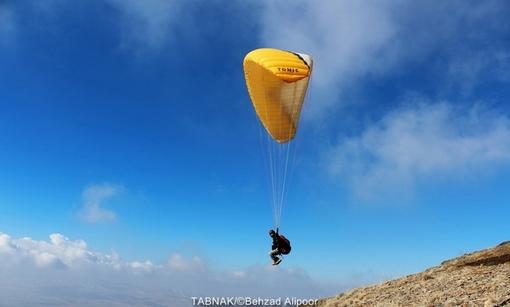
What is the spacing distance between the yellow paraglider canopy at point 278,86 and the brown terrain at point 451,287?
10.3 m

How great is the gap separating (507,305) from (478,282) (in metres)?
3.65

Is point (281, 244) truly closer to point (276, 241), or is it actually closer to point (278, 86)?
point (276, 241)

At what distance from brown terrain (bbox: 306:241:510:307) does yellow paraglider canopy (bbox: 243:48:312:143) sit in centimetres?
1029

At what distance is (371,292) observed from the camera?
18.6 metres

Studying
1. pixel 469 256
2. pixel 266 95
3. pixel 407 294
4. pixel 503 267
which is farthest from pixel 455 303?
pixel 266 95

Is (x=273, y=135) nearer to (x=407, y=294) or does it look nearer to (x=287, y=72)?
(x=287, y=72)

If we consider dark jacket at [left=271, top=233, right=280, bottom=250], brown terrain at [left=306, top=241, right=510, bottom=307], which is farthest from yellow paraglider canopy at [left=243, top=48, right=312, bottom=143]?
brown terrain at [left=306, top=241, right=510, bottom=307]

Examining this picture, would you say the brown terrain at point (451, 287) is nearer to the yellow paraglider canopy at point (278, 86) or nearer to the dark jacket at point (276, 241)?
the dark jacket at point (276, 241)

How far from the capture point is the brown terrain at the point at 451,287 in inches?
484

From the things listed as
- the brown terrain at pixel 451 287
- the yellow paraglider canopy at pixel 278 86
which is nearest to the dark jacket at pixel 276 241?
the brown terrain at pixel 451 287

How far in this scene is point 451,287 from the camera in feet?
47.3

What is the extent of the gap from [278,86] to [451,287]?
12827 mm

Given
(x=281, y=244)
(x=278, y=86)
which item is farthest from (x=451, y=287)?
(x=278, y=86)

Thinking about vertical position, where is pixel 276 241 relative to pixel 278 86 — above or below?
below
